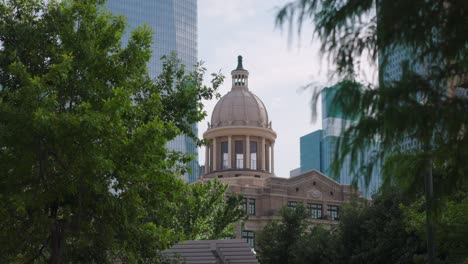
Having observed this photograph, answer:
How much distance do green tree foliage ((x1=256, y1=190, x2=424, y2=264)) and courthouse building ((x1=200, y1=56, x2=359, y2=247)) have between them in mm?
28941

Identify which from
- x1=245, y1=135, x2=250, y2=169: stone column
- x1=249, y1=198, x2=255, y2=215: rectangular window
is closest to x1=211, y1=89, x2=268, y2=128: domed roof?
x1=245, y1=135, x2=250, y2=169: stone column

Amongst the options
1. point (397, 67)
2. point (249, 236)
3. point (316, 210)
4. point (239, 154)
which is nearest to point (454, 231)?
point (397, 67)

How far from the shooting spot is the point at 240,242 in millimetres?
29328

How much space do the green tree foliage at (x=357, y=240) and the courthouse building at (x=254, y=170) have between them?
2894 centimetres

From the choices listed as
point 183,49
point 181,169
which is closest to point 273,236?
point 181,169

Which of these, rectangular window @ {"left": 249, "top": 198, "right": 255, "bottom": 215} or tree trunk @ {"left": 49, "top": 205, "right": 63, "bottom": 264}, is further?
rectangular window @ {"left": 249, "top": 198, "right": 255, "bottom": 215}

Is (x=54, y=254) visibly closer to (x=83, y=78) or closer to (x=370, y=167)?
(x=83, y=78)

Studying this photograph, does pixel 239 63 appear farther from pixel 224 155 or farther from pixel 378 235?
pixel 378 235

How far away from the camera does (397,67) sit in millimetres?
9141

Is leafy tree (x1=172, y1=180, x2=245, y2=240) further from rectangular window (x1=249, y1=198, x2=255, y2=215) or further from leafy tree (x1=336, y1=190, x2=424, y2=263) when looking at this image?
rectangular window (x1=249, y1=198, x2=255, y2=215)

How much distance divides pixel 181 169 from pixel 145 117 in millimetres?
2054

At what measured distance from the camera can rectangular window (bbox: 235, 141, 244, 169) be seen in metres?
93.1

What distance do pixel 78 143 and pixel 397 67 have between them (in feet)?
38.5

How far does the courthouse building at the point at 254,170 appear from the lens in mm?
86312
